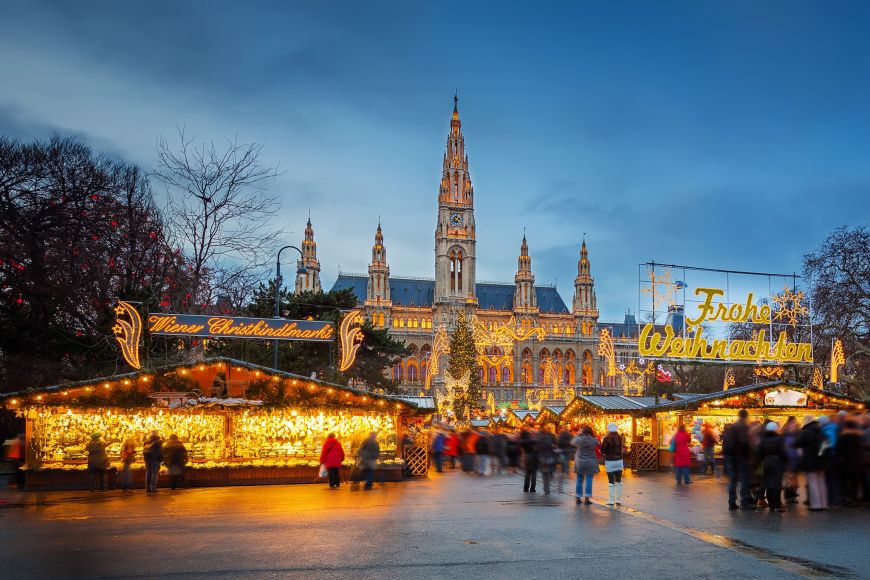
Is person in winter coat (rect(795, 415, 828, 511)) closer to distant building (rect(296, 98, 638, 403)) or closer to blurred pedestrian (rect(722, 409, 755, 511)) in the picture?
blurred pedestrian (rect(722, 409, 755, 511))

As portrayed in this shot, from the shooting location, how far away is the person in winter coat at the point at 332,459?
19.0m

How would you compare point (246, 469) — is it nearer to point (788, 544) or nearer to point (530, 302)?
point (788, 544)

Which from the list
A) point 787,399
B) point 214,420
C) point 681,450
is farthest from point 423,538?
point 787,399

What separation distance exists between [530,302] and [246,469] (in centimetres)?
9366

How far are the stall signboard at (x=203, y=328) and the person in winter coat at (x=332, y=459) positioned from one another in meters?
2.64

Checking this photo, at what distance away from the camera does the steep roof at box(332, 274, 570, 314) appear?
113188 mm

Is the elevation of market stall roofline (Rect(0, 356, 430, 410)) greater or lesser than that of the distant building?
lesser

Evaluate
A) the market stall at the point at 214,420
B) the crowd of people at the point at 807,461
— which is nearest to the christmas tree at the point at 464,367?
the market stall at the point at 214,420

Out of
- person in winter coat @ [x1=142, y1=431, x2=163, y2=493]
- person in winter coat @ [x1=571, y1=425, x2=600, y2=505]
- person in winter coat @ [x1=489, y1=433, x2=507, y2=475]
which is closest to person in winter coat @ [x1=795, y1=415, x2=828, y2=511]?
person in winter coat @ [x1=571, y1=425, x2=600, y2=505]

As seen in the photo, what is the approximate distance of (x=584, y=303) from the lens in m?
A: 115

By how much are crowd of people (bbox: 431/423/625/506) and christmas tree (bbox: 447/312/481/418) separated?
52180 millimetres

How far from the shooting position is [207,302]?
1200 inches

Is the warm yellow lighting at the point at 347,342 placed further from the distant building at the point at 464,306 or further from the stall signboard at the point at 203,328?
the distant building at the point at 464,306

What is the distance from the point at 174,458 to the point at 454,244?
294 feet
